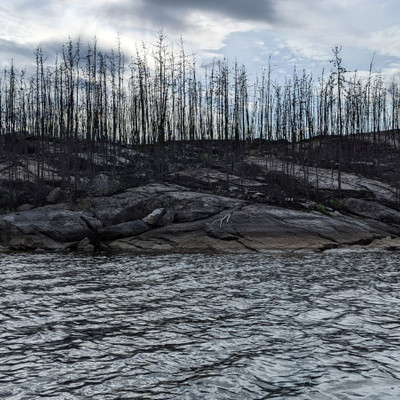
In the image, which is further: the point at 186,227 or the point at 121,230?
the point at 121,230

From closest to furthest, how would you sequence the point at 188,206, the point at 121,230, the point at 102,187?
1. the point at 121,230
2. the point at 188,206
3. the point at 102,187

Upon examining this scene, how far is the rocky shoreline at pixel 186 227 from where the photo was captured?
83.9 ft

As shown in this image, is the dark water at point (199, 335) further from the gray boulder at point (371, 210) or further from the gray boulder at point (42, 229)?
the gray boulder at point (371, 210)

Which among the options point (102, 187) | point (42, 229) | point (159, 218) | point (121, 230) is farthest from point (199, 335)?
point (102, 187)

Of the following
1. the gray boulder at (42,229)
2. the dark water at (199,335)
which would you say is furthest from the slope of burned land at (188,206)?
the dark water at (199,335)

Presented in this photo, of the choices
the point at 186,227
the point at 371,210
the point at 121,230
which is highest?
the point at 371,210

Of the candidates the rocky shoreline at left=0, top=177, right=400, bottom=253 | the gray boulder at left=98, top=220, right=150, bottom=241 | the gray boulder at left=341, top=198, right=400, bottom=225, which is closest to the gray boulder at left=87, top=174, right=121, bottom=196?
the rocky shoreline at left=0, top=177, right=400, bottom=253

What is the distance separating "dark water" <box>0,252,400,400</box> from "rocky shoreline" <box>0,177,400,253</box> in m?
8.64

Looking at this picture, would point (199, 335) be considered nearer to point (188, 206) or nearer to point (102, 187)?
point (188, 206)

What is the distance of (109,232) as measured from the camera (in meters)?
27.0

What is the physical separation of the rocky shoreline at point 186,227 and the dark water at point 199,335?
864cm

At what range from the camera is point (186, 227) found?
26844 millimetres

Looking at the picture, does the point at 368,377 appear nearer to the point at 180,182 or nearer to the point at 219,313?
the point at 219,313

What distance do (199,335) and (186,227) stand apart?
18053mm
